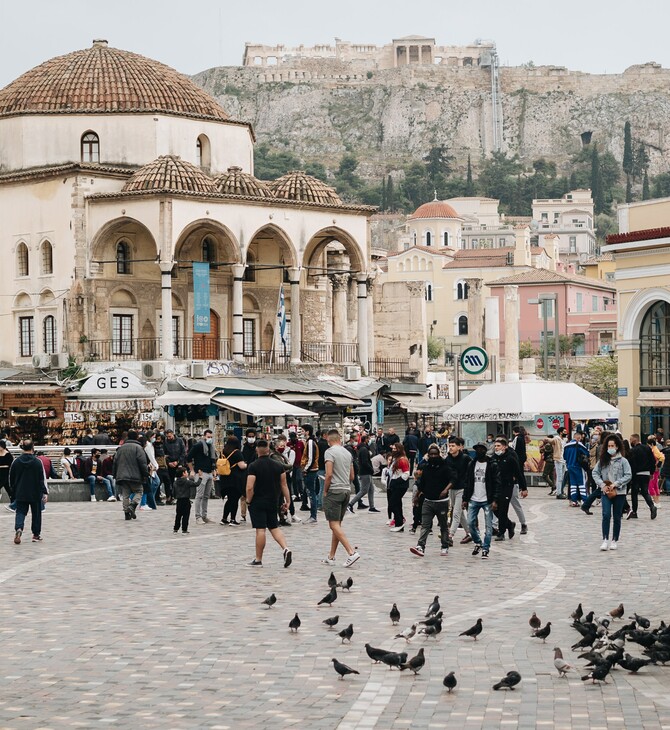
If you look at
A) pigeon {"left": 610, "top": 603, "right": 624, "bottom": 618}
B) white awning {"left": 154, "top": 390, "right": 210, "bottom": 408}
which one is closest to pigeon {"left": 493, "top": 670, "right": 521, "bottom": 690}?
pigeon {"left": 610, "top": 603, "right": 624, "bottom": 618}

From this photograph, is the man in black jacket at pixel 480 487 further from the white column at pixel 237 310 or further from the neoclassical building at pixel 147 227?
the white column at pixel 237 310

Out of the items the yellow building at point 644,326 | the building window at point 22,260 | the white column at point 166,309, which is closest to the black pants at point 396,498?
the yellow building at point 644,326

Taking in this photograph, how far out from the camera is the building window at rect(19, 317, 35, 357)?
157ft

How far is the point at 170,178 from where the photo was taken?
46.2 meters

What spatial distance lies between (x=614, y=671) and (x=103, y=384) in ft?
110

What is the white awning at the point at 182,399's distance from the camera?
137 feet

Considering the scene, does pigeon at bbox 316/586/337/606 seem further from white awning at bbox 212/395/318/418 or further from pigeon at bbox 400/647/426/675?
white awning at bbox 212/395/318/418

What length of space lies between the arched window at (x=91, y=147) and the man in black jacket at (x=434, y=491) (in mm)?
32498

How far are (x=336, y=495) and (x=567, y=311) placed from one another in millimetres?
86759

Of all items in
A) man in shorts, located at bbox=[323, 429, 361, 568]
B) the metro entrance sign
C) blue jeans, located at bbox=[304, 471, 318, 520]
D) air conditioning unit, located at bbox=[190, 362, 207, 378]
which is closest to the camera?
man in shorts, located at bbox=[323, 429, 361, 568]

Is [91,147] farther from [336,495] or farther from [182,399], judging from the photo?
[336,495]

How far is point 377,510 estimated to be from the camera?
27.5 meters

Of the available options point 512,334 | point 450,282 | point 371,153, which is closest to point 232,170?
point 512,334

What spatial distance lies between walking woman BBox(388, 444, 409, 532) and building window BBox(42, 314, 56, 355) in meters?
25.8
